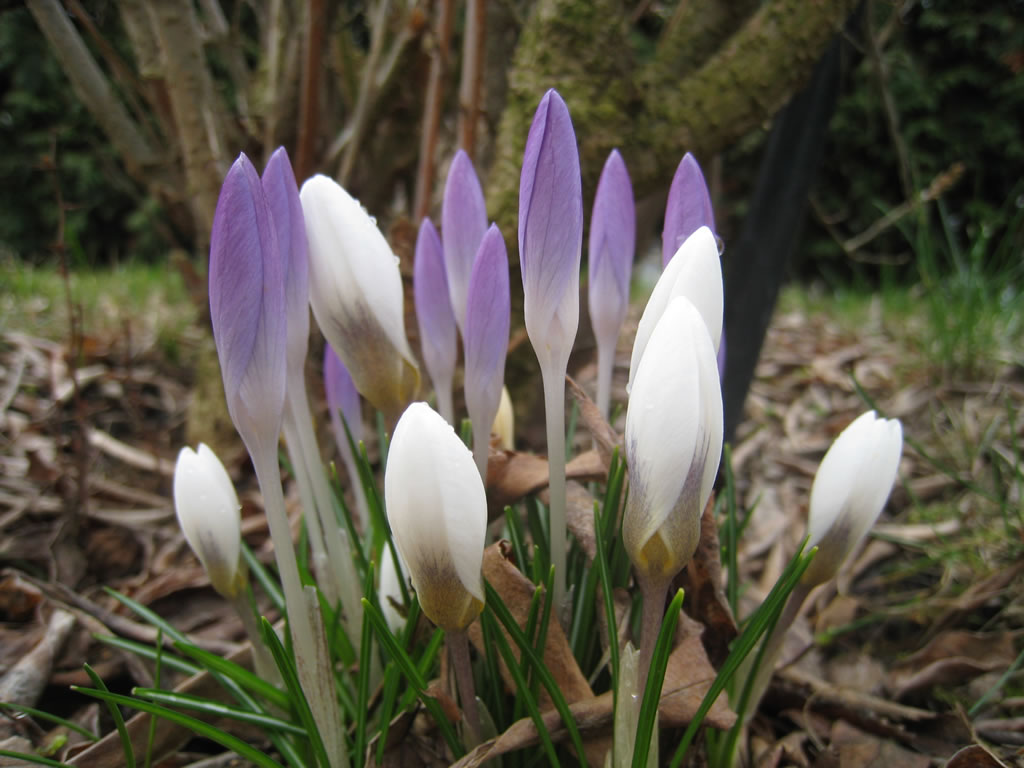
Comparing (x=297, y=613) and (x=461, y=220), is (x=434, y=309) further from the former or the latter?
(x=297, y=613)

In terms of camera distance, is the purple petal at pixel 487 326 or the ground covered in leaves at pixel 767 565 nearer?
the purple petal at pixel 487 326

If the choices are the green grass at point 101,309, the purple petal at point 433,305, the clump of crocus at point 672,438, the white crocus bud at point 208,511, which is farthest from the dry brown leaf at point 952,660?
the green grass at point 101,309

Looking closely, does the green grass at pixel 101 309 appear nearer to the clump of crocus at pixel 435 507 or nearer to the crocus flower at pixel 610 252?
the crocus flower at pixel 610 252

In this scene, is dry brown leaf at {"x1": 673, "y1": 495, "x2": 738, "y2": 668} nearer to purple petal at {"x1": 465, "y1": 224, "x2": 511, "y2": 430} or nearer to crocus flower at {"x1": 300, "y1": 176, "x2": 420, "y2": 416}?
purple petal at {"x1": 465, "y1": 224, "x2": 511, "y2": 430}

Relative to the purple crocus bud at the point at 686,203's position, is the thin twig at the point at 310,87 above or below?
above

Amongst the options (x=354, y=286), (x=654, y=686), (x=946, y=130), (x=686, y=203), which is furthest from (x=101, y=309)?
(x=946, y=130)

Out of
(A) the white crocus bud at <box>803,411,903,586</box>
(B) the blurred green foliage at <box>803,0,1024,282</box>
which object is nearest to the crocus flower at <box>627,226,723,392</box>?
(A) the white crocus bud at <box>803,411,903,586</box>
